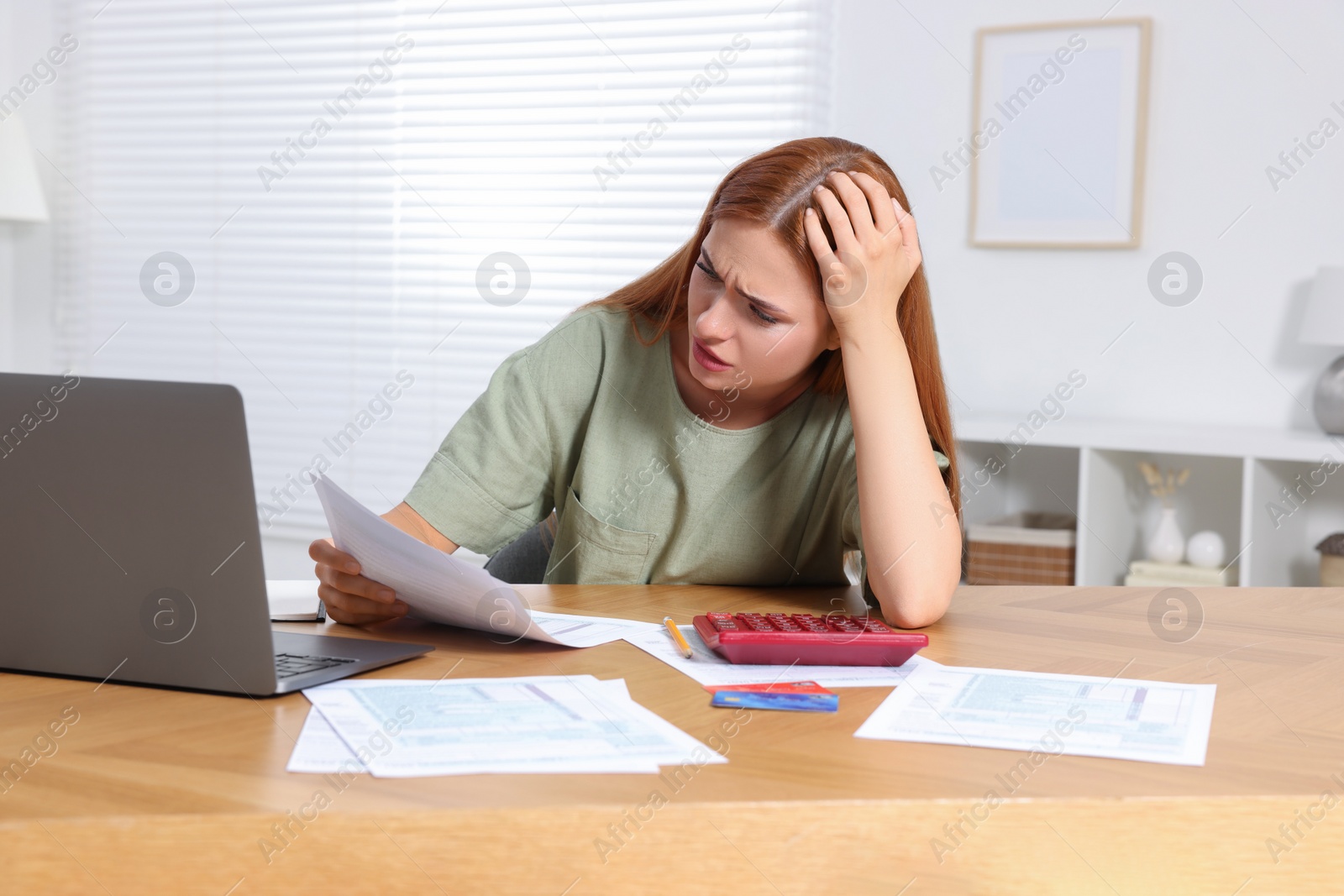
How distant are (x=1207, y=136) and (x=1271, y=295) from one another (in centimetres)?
39

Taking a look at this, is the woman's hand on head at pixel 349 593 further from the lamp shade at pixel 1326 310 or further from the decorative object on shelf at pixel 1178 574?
the lamp shade at pixel 1326 310

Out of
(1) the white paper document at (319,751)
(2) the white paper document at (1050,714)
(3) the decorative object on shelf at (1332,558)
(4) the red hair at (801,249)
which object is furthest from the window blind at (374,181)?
(1) the white paper document at (319,751)

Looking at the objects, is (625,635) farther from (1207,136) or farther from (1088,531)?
(1207,136)

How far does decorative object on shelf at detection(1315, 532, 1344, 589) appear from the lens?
2.51 m

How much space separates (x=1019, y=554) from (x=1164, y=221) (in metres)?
0.88

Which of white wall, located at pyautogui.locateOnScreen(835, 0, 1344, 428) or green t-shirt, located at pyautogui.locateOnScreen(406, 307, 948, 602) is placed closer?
green t-shirt, located at pyautogui.locateOnScreen(406, 307, 948, 602)

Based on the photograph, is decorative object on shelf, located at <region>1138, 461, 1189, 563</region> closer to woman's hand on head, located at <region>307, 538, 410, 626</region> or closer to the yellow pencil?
the yellow pencil

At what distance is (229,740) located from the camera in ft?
2.43

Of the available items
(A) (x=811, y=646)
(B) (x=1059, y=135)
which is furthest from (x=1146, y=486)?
(A) (x=811, y=646)

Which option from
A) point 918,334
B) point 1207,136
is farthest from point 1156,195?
point 918,334

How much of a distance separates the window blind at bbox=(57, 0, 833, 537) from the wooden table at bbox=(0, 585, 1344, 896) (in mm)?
2525

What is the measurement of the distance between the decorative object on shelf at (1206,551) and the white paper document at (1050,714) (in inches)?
72.0

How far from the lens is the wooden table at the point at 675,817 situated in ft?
2.02

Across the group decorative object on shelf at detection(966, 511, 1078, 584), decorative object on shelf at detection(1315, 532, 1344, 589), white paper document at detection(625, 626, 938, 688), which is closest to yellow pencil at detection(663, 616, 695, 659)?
white paper document at detection(625, 626, 938, 688)
